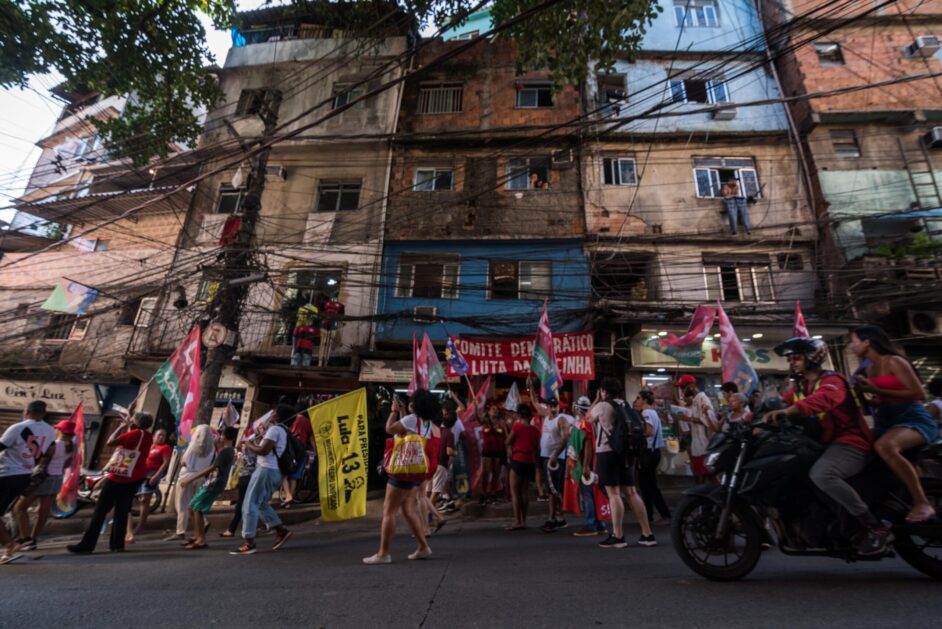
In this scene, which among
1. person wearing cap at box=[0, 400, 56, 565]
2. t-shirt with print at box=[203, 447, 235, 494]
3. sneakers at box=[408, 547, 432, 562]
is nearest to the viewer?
sneakers at box=[408, 547, 432, 562]

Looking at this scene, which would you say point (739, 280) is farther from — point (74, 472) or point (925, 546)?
point (74, 472)

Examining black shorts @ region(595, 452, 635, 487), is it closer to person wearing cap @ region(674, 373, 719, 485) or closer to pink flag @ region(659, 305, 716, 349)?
person wearing cap @ region(674, 373, 719, 485)

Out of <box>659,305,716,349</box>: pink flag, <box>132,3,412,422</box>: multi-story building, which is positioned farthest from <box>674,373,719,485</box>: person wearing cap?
<box>132,3,412,422</box>: multi-story building

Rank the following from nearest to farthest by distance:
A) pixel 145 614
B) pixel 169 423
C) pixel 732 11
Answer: pixel 145 614
pixel 169 423
pixel 732 11

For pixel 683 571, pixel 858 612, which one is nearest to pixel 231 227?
pixel 683 571

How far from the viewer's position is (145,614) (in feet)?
10.1

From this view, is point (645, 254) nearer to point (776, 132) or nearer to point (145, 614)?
point (776, 132)

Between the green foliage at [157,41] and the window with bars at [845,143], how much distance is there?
25.7 ft

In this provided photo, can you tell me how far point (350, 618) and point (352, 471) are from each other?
3299mm

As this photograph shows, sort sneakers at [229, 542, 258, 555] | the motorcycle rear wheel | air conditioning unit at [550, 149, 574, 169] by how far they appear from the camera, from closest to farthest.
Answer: the motorcycle rear wheel → sneakers at [229, 542, 258, 555] → air conditioning unit at [550, 149, 574, 169]

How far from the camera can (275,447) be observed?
5.68m

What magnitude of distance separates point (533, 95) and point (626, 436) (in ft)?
45.1

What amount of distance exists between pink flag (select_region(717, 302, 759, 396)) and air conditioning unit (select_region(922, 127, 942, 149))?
35.0ft

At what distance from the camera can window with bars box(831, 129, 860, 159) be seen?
42.0 feet
